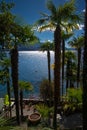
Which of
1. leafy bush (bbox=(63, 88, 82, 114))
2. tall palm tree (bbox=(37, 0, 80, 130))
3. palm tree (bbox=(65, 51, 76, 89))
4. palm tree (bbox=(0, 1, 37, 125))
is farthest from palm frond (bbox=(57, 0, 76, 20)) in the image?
palm tree (bbox=(65, 51, 76, 89))

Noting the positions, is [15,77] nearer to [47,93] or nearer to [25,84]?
[25,84]

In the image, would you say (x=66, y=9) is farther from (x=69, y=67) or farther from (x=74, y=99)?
(x=69, y=67)

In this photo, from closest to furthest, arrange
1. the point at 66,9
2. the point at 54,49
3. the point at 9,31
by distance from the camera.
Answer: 1. the point at 9,31
2. the point at 66,9
3. the point at 54,49

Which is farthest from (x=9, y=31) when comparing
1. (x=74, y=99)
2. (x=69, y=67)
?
(x=69, y=67)

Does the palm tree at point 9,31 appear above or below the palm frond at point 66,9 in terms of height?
below

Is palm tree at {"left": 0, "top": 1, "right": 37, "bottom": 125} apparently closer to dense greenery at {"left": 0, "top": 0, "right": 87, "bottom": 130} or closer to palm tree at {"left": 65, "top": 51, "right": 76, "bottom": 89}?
dense greenery at {"left": 0, "top": 0, "right": 87, "bottom": 130}

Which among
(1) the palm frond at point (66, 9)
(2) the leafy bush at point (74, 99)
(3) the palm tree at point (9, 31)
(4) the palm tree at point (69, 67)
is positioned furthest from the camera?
(4) the palm tree at point (69, 67)

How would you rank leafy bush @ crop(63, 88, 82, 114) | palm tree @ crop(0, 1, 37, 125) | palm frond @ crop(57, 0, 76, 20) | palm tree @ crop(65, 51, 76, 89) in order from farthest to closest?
palm tree @ crop(65, 51, 76, 89) → palm frond @ crop(57, 0, 76, 20) → leafy bush @ crop(63, 88, 82, 114) → palm tree @ crop(0, 1, 37, 125)

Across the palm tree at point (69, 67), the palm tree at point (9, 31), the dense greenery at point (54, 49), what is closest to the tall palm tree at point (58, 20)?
the dense greenery at point (54, 49)

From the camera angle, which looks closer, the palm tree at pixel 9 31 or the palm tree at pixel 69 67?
the palm tree at pixel 9 31

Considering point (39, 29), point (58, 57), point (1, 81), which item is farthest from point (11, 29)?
point (39, 29)

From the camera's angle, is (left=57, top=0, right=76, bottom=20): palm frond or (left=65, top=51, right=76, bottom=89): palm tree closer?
(left=57, top=0, right=76, bottom=20): palm frond

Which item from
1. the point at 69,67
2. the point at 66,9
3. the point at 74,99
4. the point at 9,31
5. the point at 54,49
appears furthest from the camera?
the point at 69,67

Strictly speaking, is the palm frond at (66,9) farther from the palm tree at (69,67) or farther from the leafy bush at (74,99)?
the palm tree at (69,67)
